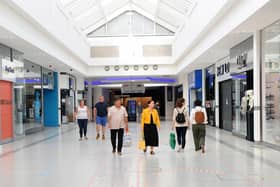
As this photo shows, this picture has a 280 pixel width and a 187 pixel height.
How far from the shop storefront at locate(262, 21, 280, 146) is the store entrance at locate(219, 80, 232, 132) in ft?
18.8

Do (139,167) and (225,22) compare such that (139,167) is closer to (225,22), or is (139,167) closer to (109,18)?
(225,22)

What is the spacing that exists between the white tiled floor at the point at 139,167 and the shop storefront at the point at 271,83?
71 cm

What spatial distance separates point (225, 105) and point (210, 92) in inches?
130

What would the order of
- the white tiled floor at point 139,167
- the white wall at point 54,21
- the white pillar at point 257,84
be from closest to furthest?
the white tiled floor at point 139,167
the white wall at point 54,21
the white pillar at point 257,84

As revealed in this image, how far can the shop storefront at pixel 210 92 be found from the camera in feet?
69.9

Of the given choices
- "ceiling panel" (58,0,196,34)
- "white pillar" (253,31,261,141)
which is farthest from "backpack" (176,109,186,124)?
"ceiling panel" (58,0,196,34)

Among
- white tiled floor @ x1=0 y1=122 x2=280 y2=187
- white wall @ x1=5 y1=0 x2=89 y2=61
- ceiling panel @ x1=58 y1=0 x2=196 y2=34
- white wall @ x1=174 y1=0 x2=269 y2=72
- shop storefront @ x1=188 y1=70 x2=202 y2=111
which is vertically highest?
ceiling panel @ x1=58 y1=0 x2=196 y2=34

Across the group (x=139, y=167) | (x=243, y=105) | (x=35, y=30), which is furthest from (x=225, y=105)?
(x=139, y=167)

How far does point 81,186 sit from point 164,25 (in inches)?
889

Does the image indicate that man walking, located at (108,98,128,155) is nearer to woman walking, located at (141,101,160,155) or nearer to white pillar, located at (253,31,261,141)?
woman walking, located at (141,101,160,155)

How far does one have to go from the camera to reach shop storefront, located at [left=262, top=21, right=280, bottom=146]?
10.7m

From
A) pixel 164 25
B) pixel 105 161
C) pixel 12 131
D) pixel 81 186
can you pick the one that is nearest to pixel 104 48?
pixel 164 25

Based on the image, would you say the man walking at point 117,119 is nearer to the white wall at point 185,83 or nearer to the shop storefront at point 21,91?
the shop storefront at point 21,91

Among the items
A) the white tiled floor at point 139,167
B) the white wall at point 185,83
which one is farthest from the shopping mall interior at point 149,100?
the white wall at point 185,83
